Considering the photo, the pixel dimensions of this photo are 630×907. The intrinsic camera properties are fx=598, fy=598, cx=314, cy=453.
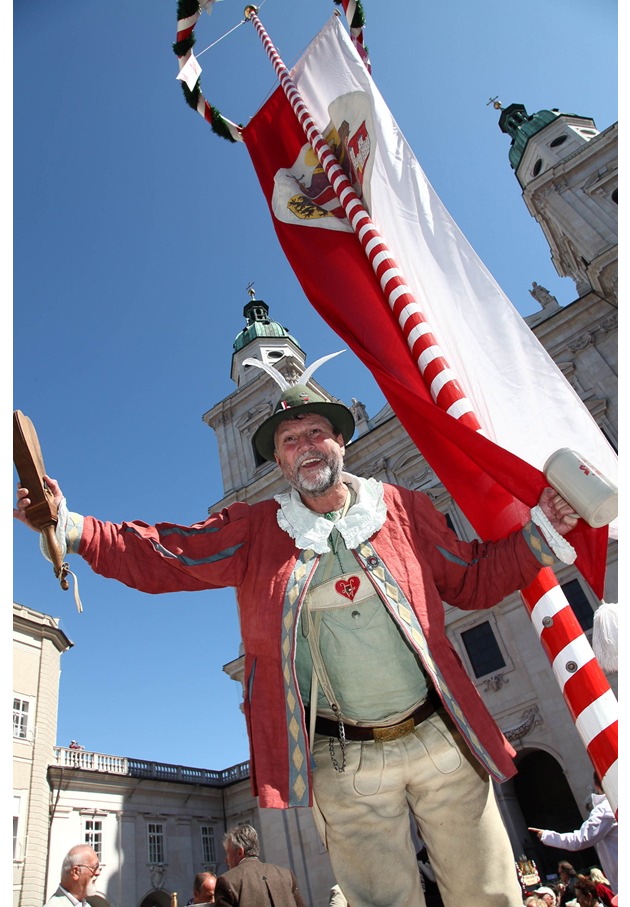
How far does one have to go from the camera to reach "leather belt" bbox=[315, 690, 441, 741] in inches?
104

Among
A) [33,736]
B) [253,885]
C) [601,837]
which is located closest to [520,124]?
[601,837]

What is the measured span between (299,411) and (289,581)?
3.09 ft

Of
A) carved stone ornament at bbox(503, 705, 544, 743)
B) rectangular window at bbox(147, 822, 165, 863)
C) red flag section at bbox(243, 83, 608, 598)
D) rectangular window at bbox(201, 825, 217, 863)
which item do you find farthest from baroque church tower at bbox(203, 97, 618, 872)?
red flag section at bbox(243, 83, 608, 598)

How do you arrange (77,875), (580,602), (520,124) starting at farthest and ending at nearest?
(520,124) → (580,602) → (77,875)

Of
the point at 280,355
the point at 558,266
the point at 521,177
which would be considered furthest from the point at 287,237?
the point at 521,177

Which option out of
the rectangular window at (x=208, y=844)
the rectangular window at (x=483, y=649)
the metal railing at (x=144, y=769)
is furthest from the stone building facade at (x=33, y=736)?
the rectangular window at (x=483, y=649)

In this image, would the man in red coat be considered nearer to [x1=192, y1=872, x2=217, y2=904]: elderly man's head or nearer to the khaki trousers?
the khaki trousers

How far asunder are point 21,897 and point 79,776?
153 inches

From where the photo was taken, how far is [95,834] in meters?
20.6

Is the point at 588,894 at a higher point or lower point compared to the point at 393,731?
lower

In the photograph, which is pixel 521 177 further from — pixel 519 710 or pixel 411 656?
pixel 411 656

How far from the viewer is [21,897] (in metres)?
17.3

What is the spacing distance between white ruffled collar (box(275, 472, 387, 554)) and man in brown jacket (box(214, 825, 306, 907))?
2896 millimetres

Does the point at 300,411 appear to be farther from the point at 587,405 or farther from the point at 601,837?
the point at 587,405
